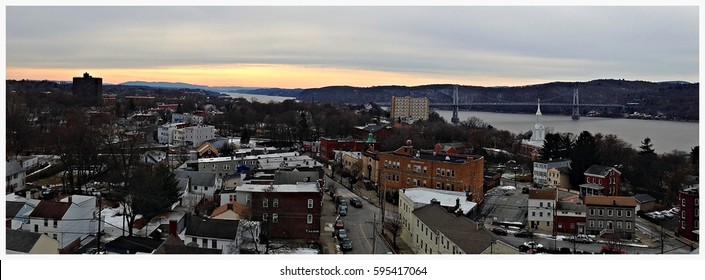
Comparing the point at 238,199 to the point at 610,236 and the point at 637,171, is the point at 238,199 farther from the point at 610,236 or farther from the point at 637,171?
the point at 637,171

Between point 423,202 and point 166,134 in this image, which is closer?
point 423,202

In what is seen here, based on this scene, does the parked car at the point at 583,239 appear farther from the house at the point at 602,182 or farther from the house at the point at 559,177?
the house at the point at 559,177

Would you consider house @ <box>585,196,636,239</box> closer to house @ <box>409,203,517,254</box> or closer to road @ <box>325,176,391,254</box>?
house @ <box>409,203,517,254</box>

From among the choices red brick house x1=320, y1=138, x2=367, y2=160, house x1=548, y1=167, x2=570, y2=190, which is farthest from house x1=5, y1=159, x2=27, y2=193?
house x1=548, y1=167, x2=570, y2=190

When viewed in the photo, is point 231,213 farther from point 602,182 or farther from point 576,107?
point 576,107

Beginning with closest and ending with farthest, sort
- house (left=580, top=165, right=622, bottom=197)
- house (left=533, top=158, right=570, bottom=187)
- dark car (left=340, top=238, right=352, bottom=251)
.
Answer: dark car (left=340, top=238, right=352, bottom=251) → house (left=580, top=165, right=622, bottom=197) → house (left=533, top=158, right=570, bottom=187)

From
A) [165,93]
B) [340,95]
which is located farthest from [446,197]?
[340,95]

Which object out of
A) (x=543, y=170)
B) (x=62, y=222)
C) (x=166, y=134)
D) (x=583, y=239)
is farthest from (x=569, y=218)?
(x=166, y=134)
